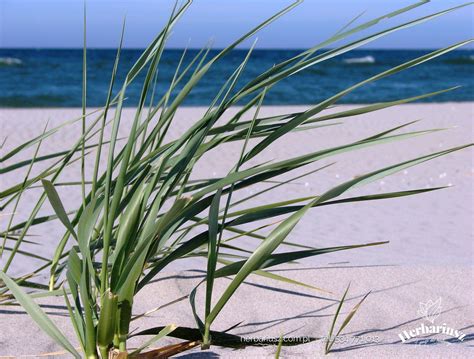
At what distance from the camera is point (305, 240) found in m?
3.97

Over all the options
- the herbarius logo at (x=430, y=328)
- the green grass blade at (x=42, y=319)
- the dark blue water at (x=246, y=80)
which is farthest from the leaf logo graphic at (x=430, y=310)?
the dark blue water at (x=246, y=80)

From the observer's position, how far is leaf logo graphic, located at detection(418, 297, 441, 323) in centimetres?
219

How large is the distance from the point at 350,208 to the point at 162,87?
629 inches

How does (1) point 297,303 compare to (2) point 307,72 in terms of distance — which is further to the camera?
Answer: (2) point 307,72

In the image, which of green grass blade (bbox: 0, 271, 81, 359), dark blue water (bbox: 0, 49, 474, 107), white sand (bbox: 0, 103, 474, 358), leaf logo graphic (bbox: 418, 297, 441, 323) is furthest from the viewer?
dark blue water (bbox: 0, 49, 474, 107)

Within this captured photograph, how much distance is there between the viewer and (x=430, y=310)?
2.25m

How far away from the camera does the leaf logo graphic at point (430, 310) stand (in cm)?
219

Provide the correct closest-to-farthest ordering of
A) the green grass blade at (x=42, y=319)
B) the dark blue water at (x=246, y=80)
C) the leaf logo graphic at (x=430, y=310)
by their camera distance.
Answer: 1. the green grass blade at (x=42, y=319)
2. the leaf logo graphic at (x=430, y=310)
3. the dark blue water at (x=246, y=80)

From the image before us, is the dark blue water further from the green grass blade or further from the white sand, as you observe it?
the green grass blade

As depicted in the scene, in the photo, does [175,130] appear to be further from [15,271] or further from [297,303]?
[297,303]

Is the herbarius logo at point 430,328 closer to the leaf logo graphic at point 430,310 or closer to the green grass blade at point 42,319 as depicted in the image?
the leaf logo graphic at point 430,310

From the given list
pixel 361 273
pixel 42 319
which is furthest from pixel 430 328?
pixel 42 319

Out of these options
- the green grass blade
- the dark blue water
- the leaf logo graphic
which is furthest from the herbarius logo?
the dark blue water

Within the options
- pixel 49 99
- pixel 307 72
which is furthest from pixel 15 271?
pixel 307 72
